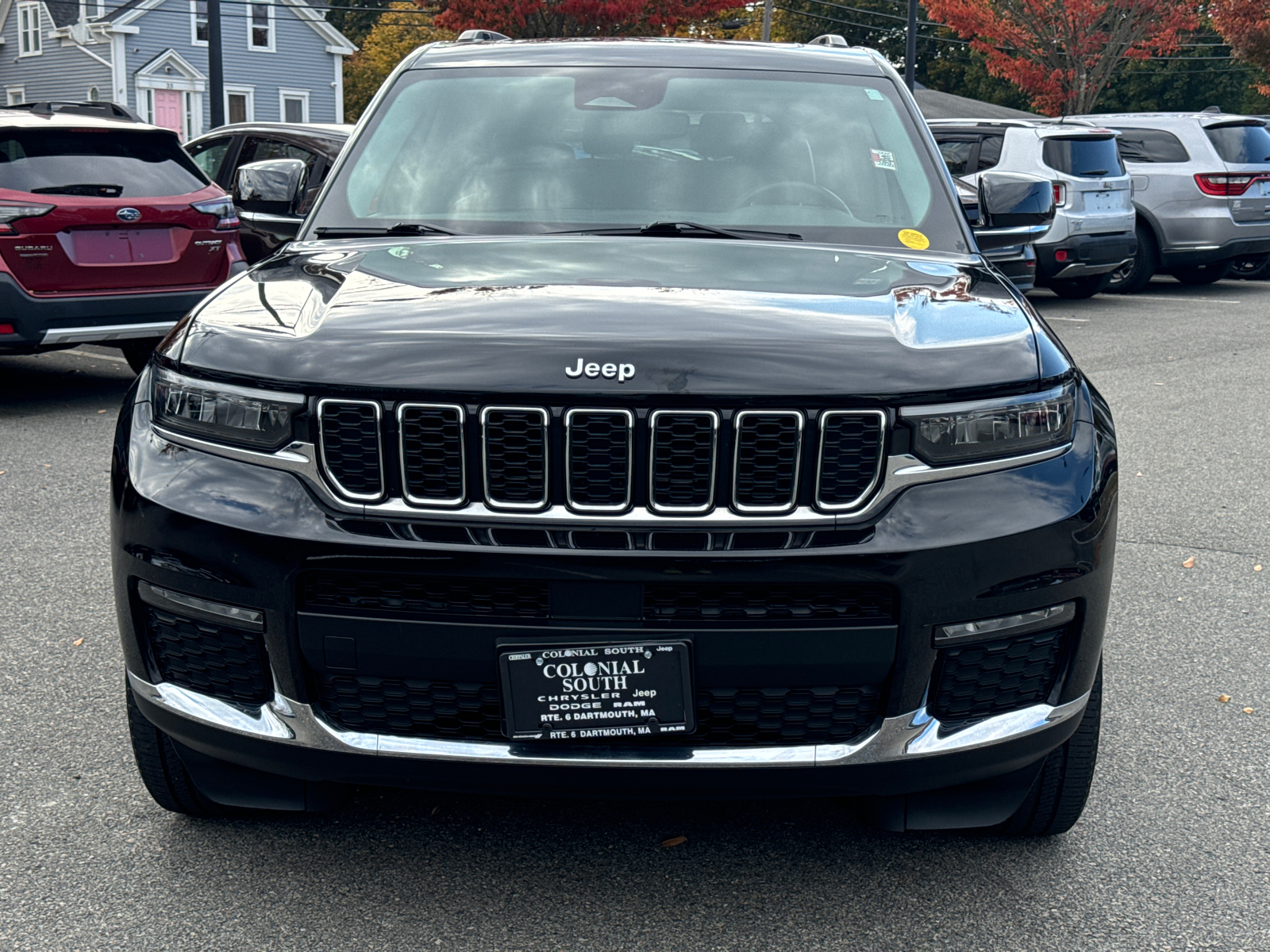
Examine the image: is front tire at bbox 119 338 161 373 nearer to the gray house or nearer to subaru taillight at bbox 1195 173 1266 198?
subaru taillight at bbox 1195 173 1266 198

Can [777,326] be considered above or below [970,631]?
above

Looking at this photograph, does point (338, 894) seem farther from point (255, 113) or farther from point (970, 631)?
point (255, 113)

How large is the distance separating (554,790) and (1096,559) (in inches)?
42.5

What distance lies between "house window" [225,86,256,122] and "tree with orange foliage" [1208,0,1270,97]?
27025mm

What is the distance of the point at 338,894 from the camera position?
2.82m

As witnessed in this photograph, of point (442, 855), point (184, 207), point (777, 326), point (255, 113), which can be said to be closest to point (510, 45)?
point (777, 326)

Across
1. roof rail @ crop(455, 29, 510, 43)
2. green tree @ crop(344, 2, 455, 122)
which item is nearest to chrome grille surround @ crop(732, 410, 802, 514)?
roof rail @ crop(455, 29, 510, 43)

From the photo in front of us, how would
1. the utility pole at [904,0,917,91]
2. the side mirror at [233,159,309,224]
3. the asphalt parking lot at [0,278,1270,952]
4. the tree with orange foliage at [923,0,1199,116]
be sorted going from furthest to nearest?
1. the utility pole at [904,0,917,91]
2. the tree with orange foliage at [923,0,1199,116]
3. the side mirror at [233,159,309,224]
4. the asphalt parking lot at [0,278,1270,952]

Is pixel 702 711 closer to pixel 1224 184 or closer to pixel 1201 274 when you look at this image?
pixel 1224 184

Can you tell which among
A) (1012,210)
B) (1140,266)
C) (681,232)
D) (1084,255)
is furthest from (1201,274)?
(681,232)

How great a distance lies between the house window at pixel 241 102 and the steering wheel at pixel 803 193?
4176 cm

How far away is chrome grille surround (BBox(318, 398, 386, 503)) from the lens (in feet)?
7.97

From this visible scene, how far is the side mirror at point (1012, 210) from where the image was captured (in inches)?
160

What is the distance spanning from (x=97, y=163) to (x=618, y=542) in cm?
673
